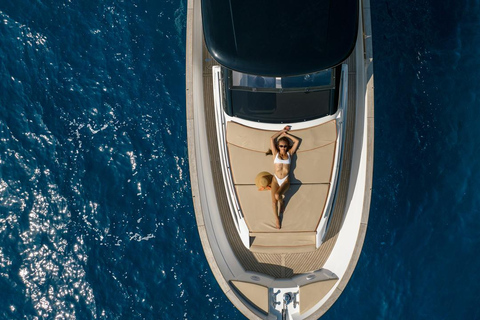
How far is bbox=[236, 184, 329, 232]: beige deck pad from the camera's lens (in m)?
6.89

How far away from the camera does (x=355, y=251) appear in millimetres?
6789

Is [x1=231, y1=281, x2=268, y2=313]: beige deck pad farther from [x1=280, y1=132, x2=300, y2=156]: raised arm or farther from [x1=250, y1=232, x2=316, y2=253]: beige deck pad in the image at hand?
[x1=280, y1=132, x2=300, y2=156]: raised arm

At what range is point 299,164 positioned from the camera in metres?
6.83

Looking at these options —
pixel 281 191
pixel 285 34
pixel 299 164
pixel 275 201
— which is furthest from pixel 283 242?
pixel 285 34

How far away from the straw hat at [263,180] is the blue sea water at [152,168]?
2449mm

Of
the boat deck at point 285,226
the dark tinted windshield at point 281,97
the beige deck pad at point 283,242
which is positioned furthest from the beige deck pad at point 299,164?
the beige deck pad at point 283,242

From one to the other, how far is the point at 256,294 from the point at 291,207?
1.45 metres

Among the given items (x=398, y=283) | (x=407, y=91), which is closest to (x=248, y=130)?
→ (x=407, y=91)

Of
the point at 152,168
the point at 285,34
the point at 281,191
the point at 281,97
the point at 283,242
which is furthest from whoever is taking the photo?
the point at 152,168

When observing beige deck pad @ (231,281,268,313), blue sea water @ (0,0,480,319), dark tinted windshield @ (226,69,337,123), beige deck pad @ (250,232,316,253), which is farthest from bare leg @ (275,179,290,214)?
blue sea water @ (0,0,480,319)

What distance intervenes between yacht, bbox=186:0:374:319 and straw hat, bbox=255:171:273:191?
1.0 inches

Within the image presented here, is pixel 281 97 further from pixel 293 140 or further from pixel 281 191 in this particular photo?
pixel 281 191

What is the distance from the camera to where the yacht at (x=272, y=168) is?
6.57 meters

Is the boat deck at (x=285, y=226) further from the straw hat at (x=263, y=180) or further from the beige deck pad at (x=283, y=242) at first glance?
the straw hat at (x=263, y=180)
